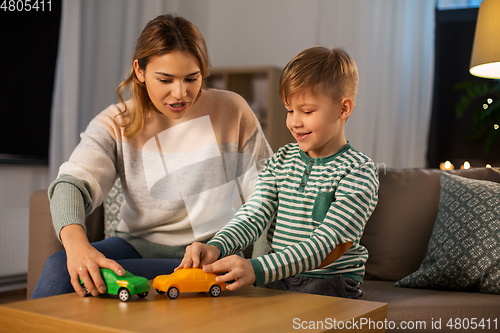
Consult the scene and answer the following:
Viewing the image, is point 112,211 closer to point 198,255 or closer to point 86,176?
point 86,176

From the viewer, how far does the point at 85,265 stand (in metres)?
0.81

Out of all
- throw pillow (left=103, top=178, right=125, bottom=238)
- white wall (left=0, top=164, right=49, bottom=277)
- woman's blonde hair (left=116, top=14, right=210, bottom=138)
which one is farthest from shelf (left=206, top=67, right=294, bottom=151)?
woman's blonde hair (left=116, top=14, right=210, bottom=138)

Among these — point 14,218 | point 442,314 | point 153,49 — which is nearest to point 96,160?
point 153,49

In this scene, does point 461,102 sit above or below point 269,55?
below

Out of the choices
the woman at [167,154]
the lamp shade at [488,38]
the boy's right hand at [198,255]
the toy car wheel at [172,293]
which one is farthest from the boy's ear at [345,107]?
the lamp shade at [488,38]

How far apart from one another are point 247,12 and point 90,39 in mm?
1219

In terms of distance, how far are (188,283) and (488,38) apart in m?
1.52

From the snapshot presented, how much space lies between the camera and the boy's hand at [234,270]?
80cm

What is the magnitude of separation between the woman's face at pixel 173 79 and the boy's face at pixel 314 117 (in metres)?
0.26

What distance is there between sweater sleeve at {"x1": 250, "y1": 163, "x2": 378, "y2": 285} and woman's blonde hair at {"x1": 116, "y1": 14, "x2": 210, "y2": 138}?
49 centimetres

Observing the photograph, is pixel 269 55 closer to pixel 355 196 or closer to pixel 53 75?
pixel 53 75

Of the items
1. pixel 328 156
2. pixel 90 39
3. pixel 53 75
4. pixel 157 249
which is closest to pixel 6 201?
pixel 53 75

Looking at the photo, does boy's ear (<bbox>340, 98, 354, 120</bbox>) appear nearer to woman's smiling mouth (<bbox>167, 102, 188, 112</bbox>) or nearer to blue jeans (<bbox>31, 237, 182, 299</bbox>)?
woman's smiling mouth (<bbox>167, 102, 188, 112</bbox>)

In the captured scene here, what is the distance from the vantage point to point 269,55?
370 cm
